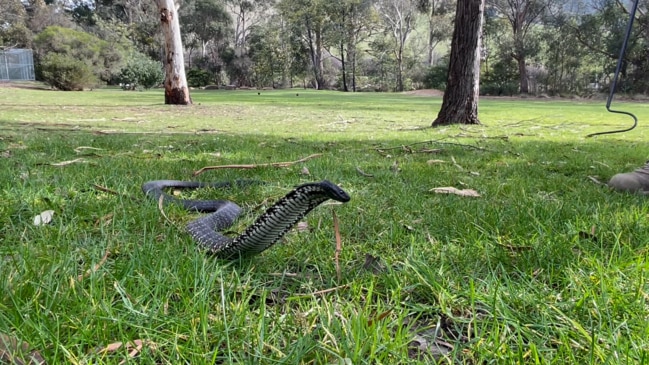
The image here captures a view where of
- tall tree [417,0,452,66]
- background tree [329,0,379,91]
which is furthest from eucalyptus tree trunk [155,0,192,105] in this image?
tall tree [417,0,452,66]

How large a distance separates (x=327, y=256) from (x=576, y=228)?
38.6 inches

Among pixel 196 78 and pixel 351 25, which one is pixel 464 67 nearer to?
pixel 196 78

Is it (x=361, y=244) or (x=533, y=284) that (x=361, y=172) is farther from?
(x=533, y=284)

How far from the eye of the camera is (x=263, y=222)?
1.24 meters

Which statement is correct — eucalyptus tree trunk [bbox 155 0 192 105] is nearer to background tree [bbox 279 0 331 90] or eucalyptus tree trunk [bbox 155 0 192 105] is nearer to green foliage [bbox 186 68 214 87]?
green foliage [bbox 186 68 214 87]

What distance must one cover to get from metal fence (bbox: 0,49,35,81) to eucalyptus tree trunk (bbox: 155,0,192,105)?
28515 mm

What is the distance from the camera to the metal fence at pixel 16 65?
112ft

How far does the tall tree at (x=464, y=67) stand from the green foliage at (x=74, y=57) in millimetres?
23874

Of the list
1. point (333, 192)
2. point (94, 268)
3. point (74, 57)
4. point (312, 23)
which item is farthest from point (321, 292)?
point (312, 23)

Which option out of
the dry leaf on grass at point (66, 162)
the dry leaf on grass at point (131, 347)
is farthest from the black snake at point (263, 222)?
the dry leaf on grass at point (66, 162)

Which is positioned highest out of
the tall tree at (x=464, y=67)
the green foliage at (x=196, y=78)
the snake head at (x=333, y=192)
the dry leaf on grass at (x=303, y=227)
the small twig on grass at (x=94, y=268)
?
the green foliage at (x=196, y=78)

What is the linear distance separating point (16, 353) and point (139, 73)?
34.6 metres

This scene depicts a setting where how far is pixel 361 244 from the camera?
1.70 meters

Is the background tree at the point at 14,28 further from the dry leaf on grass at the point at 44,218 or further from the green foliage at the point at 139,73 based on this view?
the dry leaf on grass at the point at 44,218
